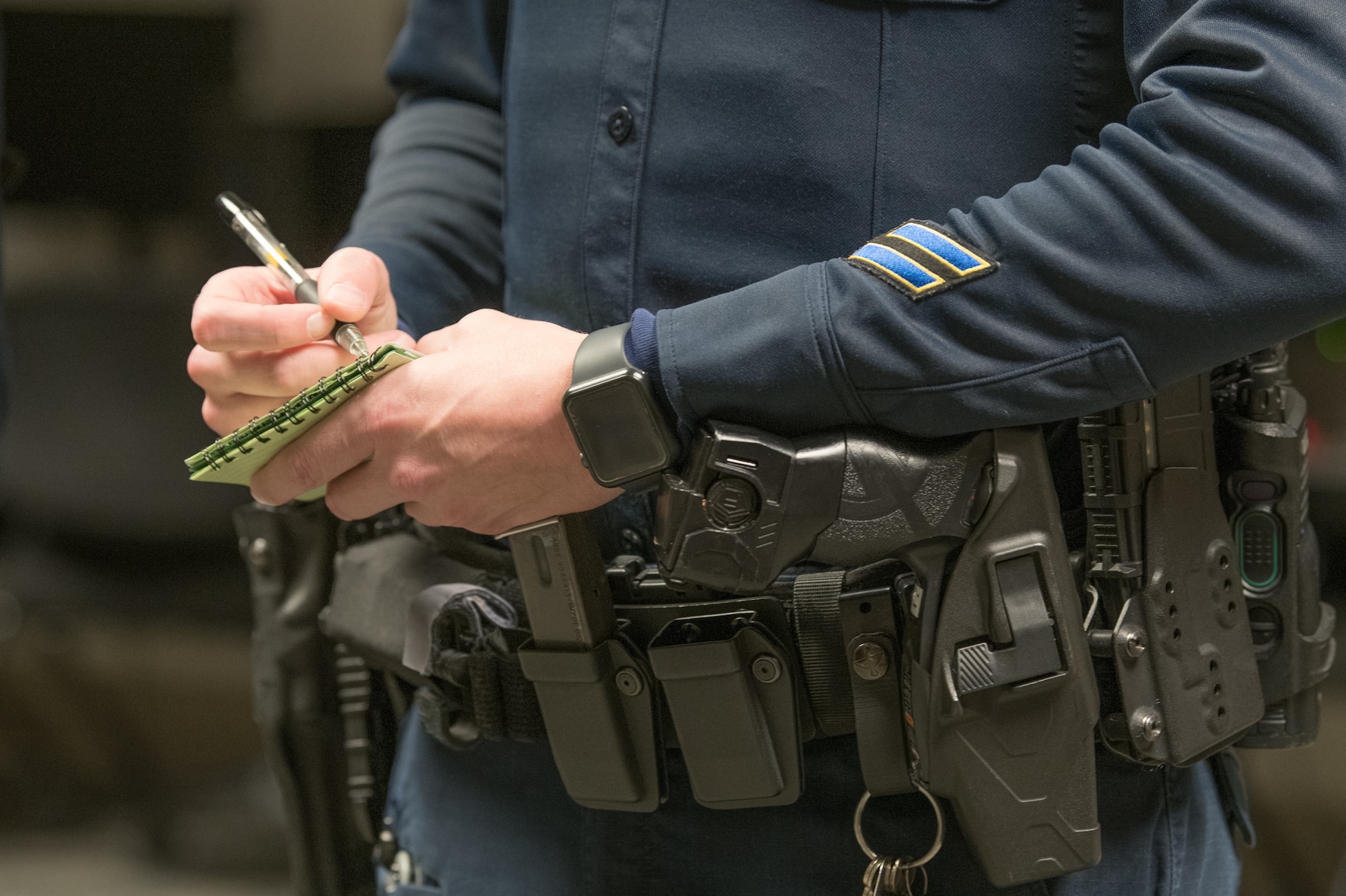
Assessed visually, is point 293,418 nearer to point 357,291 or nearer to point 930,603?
point 357,291

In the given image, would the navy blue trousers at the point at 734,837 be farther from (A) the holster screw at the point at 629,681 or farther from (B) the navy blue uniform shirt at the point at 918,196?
(B) the navy blue uniform shirt at the point at 918,196

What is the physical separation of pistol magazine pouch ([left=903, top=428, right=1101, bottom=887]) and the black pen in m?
0.42

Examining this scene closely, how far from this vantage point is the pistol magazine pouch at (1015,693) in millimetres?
690

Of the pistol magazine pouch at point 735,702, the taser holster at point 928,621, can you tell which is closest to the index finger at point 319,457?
the taser holster at point 928,621

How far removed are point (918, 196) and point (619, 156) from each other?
217 mm

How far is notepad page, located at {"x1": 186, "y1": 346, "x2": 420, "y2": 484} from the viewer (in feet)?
2.43

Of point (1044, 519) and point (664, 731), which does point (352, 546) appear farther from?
point (1044, 519)

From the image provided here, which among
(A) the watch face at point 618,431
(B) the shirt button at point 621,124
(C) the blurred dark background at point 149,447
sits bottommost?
(C) the blurred dark background at point 149,447

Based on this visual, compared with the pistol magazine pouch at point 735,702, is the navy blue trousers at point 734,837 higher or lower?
lower

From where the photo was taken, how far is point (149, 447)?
2768mm

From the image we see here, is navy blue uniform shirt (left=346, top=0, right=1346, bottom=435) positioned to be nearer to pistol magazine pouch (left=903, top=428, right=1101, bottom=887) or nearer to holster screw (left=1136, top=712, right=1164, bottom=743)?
pistol magazine pouch (left=903, top=428, right=1101, bottom=887)

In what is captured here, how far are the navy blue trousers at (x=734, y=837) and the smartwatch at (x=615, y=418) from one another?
0.82 feet

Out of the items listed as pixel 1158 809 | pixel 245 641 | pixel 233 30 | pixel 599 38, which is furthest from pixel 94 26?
pixel 1158 809

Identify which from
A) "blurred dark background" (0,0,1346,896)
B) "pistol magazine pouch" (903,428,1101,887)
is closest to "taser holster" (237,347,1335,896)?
"pistol magazine pouch" (903,428,1101,887)
